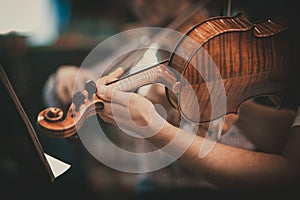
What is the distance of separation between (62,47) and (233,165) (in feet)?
1.80

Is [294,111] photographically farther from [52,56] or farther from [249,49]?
[52,56]

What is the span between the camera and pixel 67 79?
933 millimetres

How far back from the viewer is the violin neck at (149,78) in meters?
0.74

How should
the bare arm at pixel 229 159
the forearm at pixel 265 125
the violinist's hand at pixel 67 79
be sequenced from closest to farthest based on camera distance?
the bare arm at pixel 229 159 → the violinist's hand at pixel 67 79 → the forearm at pixel 265 125

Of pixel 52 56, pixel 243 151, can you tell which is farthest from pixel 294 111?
pixel 52 56

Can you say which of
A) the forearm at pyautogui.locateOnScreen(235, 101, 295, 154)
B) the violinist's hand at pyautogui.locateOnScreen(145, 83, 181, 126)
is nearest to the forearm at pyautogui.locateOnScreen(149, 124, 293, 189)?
the violinist's hand at pyautogui.locateOnScreen(145, 83, 181, 126)

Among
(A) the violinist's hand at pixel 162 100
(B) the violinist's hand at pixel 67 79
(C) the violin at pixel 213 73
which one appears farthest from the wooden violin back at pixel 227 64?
(B) the violinist's hand at pixel 67 79

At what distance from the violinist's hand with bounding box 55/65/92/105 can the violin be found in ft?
0.59

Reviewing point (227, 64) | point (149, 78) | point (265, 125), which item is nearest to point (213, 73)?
point (227, 64)

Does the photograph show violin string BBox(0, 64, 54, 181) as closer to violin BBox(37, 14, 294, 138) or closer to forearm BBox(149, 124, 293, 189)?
violin BBox(37, 14, 294, 138)

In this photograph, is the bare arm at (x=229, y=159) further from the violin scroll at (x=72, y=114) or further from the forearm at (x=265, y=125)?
the forearm at (x=265, y=125)

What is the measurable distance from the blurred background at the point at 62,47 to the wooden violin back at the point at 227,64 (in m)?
0.17

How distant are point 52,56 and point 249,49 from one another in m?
0.52

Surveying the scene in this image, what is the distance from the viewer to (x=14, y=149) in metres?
0.74
